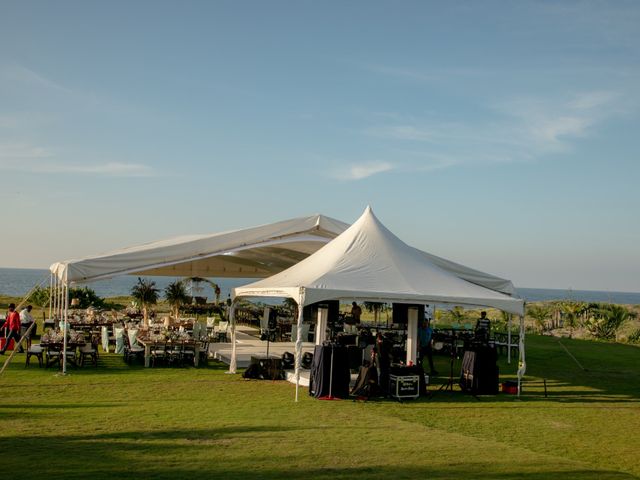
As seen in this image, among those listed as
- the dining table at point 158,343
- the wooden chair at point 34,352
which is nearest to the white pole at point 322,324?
the dining table at point 158,343

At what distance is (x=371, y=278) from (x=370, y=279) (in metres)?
0.05

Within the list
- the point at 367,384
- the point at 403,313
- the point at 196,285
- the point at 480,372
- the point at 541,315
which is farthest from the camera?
the point at 541,315

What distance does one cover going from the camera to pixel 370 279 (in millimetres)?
12188

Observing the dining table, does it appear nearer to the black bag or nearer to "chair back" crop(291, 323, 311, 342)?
the black bag

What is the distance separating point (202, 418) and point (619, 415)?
22.4 ft

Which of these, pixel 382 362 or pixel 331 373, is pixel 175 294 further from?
pixel 331 373

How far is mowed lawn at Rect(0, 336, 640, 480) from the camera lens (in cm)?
645

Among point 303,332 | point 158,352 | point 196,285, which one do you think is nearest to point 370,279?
point 158,352

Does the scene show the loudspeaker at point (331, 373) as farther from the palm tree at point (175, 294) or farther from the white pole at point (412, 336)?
the palm tree at point (175, 294)

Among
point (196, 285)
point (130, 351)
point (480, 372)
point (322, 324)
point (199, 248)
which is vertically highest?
point (199, 248)

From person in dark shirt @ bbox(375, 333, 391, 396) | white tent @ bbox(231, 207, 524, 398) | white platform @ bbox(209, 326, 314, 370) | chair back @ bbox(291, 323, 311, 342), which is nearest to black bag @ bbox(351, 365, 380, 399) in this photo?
person in dark shirt @ bbox(375, 333, 391, 396)

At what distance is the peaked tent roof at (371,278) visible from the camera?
11.6 m

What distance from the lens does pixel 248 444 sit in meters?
7.41

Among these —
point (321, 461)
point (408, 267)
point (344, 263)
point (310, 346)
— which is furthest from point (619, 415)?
point (310, 346)
